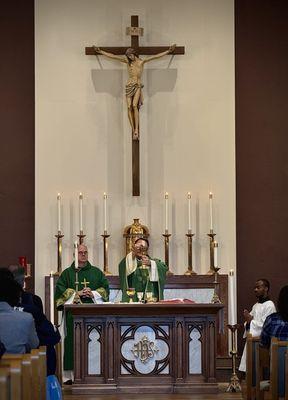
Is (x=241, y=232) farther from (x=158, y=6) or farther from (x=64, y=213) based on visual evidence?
(x=158, y=6)

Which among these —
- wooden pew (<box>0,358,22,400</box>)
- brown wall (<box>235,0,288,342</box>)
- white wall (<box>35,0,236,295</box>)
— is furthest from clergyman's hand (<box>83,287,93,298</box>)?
wooden pew (<box>0,358,22,400</box>)

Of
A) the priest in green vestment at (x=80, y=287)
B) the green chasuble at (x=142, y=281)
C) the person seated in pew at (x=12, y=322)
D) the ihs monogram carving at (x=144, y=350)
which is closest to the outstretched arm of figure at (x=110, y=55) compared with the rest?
the priest in green vestment at (x=80, y=287)

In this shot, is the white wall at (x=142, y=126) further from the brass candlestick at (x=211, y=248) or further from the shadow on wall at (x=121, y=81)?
the brass candlestick at (x=211, y=248)

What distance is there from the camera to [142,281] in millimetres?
10086

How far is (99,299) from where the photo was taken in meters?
9.88

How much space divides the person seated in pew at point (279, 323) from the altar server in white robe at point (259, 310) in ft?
9.81

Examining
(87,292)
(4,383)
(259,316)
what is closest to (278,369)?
(4,383)

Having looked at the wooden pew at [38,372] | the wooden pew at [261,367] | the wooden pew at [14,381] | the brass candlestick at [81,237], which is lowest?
the wooden pew at [261,367]

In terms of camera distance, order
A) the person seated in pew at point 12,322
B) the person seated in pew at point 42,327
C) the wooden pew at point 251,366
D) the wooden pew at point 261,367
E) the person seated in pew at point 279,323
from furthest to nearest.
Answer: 1. the wooden pew at point 251,366
2. the wooden pew at point 261,367
3. the person seated in pew at point 279,323
4. the person seated in pew at point 42,327
5. the person seated in pew at point 12,322

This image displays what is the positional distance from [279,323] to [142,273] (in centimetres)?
319

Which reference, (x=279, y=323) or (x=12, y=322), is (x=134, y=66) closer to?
(x=279, y=323)

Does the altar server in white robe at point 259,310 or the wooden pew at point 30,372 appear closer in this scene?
the wooden pew at point 30,372

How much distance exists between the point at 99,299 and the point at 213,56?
351cm

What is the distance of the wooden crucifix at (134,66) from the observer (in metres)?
11.4
